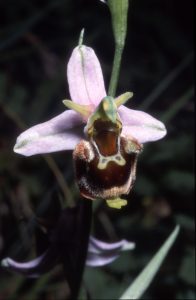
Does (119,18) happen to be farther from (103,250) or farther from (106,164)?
(103,250)

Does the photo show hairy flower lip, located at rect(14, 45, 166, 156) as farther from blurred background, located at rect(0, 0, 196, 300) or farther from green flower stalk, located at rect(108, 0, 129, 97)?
blurred background, located at rect(0, 0, 196, 300)

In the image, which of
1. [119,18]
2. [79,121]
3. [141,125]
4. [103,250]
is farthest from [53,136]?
[103,250]

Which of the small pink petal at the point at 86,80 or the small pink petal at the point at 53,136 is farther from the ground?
the small pink petal at the point at 86,80

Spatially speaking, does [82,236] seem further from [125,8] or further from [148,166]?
[148,166]

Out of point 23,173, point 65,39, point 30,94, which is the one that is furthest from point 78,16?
point 23,173

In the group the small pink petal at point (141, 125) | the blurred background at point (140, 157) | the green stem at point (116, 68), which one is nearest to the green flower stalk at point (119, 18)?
the green stem at point (116, 68)

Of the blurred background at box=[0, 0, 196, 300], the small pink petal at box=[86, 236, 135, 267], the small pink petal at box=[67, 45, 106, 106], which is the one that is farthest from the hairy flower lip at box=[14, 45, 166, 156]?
Answer: the small pink petal at box=[86, 236, 135, 267]

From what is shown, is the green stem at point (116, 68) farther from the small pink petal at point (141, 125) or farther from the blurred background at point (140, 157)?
the blurred background at point (140, 157)
